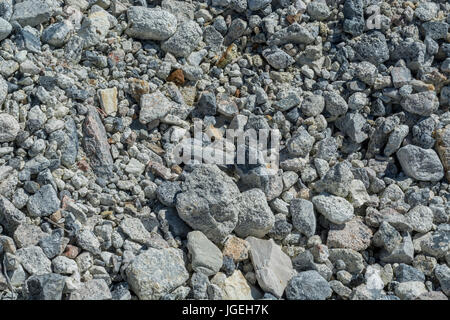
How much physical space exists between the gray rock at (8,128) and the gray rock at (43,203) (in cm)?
34

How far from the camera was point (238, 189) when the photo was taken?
304 centimetres

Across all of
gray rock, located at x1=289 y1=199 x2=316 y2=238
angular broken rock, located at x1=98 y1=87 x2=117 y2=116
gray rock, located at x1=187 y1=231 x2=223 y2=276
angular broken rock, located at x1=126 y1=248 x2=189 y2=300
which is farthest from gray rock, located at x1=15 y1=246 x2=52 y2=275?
gray rock, located at x1=289 y1=199 x2=316 y2=238

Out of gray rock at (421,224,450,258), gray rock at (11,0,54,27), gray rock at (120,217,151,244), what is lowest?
gray rock at (120,217,151,244)

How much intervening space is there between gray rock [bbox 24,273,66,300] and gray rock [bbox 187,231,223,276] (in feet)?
2.11

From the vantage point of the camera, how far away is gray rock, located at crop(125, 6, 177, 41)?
134 inches

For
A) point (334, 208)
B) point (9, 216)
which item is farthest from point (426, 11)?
point (9, 216)

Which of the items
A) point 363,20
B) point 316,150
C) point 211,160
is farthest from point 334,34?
point 211,160

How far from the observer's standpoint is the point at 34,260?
8.50ft

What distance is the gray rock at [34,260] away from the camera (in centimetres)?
Answer: 258

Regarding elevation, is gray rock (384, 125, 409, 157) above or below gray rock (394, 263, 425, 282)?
above

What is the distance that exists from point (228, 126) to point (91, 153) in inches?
33.9

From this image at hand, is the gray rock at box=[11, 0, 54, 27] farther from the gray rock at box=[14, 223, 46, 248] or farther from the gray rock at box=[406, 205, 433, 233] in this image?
the gray rock at box=[406, 205, 433, 233]
